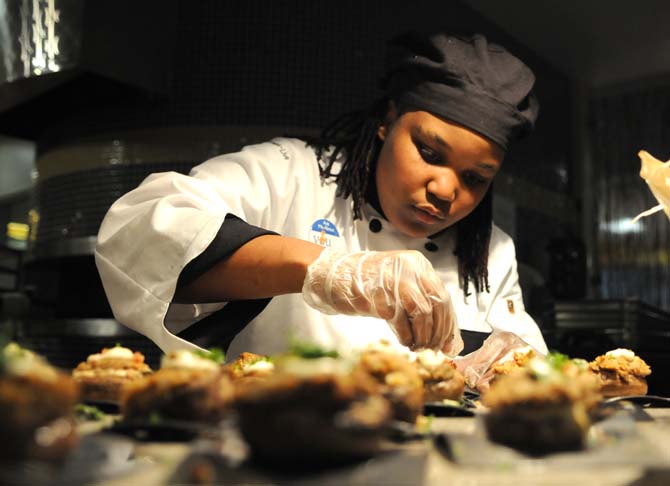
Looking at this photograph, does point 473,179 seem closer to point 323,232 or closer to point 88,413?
point 323,232

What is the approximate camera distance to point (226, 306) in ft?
6.80

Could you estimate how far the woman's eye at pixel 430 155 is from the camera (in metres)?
2.32

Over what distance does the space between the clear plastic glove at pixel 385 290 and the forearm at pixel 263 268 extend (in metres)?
0.04

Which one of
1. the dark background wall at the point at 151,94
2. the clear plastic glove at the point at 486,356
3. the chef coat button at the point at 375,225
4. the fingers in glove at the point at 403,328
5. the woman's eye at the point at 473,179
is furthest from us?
the dark background wall at the point at 151,94

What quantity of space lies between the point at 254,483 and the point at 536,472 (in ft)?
1.14

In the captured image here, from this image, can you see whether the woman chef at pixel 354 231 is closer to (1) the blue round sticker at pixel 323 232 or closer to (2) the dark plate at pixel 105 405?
(1) the blue round sticker at pixel 323 232

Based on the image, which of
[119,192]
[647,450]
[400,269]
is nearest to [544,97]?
[119,192]

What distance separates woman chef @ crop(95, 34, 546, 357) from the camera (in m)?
1.84

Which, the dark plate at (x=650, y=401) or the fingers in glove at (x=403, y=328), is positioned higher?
the fingers in glove at (x=403, y=328)

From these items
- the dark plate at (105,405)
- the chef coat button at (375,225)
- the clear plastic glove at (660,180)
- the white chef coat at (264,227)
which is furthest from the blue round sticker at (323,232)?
the dark plate at (105,405)

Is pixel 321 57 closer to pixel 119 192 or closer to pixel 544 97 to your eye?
pixel 119 192

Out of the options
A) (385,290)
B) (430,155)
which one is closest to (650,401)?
(385,290)

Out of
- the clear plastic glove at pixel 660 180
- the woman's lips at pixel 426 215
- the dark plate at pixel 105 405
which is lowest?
the dark plate at pixel 105 405

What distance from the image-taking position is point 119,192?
3.64 metres
